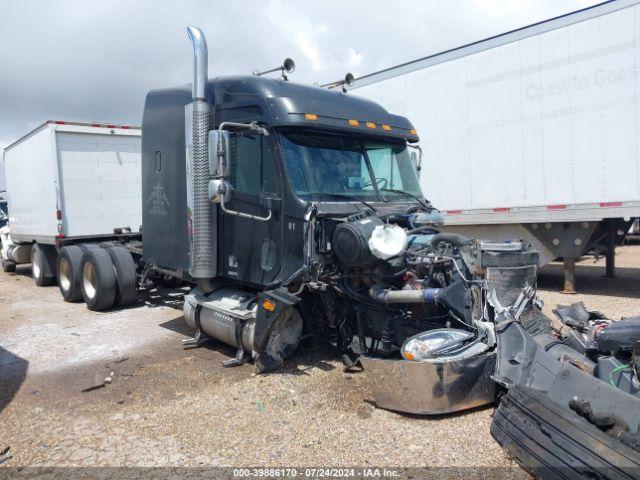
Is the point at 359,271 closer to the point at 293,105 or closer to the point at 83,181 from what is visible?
the point at 293,105

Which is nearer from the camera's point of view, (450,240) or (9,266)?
(450,240)

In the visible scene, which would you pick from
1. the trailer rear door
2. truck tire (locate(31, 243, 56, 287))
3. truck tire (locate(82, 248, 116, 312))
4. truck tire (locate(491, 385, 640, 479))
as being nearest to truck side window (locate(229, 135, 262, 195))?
truck tire (locate(491, 385, 640, 479))

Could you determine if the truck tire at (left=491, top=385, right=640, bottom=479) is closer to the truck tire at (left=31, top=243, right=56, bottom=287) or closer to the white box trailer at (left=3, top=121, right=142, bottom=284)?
the white box trailer at (left=3, top=121, right=142, bottom=284)

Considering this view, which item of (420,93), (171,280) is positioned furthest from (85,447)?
(420,93)

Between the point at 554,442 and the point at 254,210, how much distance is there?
337 centimetres

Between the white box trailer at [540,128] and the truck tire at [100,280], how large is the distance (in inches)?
239

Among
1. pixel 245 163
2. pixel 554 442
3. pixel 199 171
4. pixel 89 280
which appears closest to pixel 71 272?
pixel 89 280

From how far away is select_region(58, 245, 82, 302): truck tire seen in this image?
8.89 metres

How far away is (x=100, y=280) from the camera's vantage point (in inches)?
321

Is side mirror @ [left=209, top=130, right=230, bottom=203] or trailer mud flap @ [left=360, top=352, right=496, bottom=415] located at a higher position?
side mirror @ [left=209, top=130, right=230, bottom=203]

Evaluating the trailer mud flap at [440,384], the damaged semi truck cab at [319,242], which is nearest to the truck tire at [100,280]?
the damaged semi truck cab at [319,242]

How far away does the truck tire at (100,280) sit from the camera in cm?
818

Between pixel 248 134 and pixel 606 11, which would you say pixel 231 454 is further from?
pixel 606 11

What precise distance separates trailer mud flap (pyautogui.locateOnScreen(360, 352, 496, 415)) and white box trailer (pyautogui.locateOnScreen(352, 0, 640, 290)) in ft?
18.1
